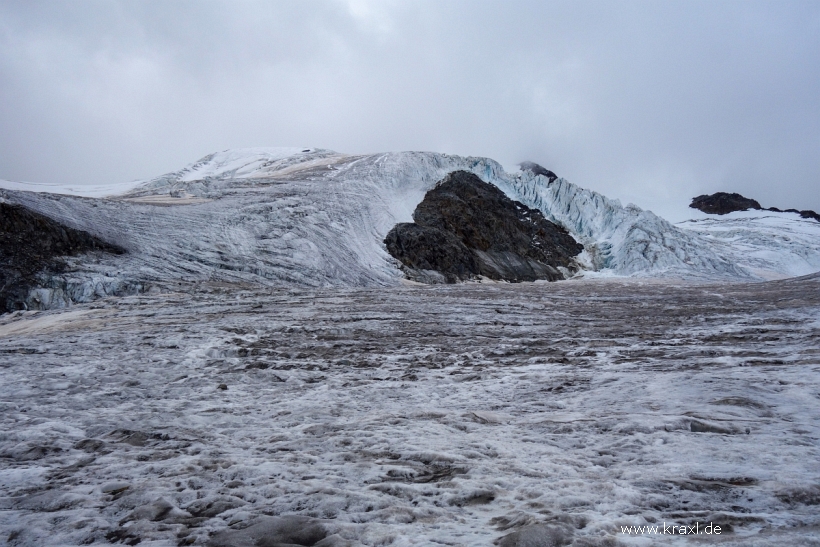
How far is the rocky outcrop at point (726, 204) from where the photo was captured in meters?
99.6

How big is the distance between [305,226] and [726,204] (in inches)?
3964

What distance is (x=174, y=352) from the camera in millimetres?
10219

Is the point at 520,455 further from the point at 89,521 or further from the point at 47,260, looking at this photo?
the point at 47,260

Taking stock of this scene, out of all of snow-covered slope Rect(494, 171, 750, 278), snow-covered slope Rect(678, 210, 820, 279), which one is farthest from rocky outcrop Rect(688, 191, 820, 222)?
snow-covered slope Rect(494, 171, 750, 278)

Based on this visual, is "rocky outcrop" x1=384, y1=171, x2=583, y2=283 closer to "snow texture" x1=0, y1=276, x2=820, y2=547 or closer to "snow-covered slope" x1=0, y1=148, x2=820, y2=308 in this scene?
"snow-covered slope" x1=0, y1=148, x2=820, y2=308

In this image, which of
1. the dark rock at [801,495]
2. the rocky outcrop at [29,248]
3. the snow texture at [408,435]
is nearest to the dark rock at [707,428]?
the snow texture at [408,435]

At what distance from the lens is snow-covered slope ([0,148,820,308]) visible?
21.3 meters

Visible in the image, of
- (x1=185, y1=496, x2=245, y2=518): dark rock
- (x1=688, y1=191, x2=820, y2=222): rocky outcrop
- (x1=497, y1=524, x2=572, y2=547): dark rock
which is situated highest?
(x1=688, y1=191, x2=820, y2=222): rocky outcrop


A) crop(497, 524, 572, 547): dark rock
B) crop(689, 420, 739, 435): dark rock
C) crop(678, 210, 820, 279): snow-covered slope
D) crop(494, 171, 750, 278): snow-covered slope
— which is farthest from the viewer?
crop(678, 210, 820, 279): snow-covered slope

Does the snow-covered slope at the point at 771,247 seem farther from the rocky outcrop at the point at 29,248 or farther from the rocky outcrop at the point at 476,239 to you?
the rocky outcrop at the point at 29,248

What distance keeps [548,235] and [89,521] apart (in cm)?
4258

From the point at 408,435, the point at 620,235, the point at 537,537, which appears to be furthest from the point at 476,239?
the point at 537,537

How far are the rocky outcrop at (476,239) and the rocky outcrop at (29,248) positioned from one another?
15.7 metres

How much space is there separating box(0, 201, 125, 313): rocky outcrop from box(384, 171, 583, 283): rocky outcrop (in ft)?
51.6
